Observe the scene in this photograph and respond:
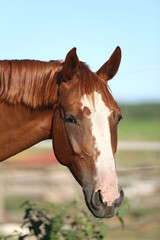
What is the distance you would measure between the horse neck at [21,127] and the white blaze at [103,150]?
39 cm

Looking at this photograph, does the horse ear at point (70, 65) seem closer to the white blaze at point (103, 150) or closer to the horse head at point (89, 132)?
the horse head at point (89, 132)

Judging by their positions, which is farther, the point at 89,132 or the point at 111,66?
the point at 111,66

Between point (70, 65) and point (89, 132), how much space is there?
0.53m

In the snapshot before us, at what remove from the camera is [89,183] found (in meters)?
2.94

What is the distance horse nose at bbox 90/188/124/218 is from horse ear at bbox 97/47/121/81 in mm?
944

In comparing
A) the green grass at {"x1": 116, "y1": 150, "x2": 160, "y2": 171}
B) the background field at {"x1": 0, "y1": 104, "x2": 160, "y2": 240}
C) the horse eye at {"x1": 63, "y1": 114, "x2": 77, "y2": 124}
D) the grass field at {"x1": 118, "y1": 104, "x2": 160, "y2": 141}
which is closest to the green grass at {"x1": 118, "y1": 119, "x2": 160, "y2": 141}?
the grass field at {"x1": 118, "y1": 104, "x2": 160, "y2": 141}

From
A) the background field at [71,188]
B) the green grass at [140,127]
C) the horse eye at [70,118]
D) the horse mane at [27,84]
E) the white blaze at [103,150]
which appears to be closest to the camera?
the white blaze at [103,150]

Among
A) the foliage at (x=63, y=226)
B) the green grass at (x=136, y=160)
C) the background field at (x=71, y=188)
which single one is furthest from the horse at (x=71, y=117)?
the green grass at (x=136, y=160)

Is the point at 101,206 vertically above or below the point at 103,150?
below

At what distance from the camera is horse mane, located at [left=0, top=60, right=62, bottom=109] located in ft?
10.3

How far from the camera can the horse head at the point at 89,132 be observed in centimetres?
285

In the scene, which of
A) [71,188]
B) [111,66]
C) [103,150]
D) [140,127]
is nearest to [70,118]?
[103,150]

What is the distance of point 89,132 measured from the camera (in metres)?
2.93

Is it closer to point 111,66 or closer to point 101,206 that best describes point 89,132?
point 101,206
